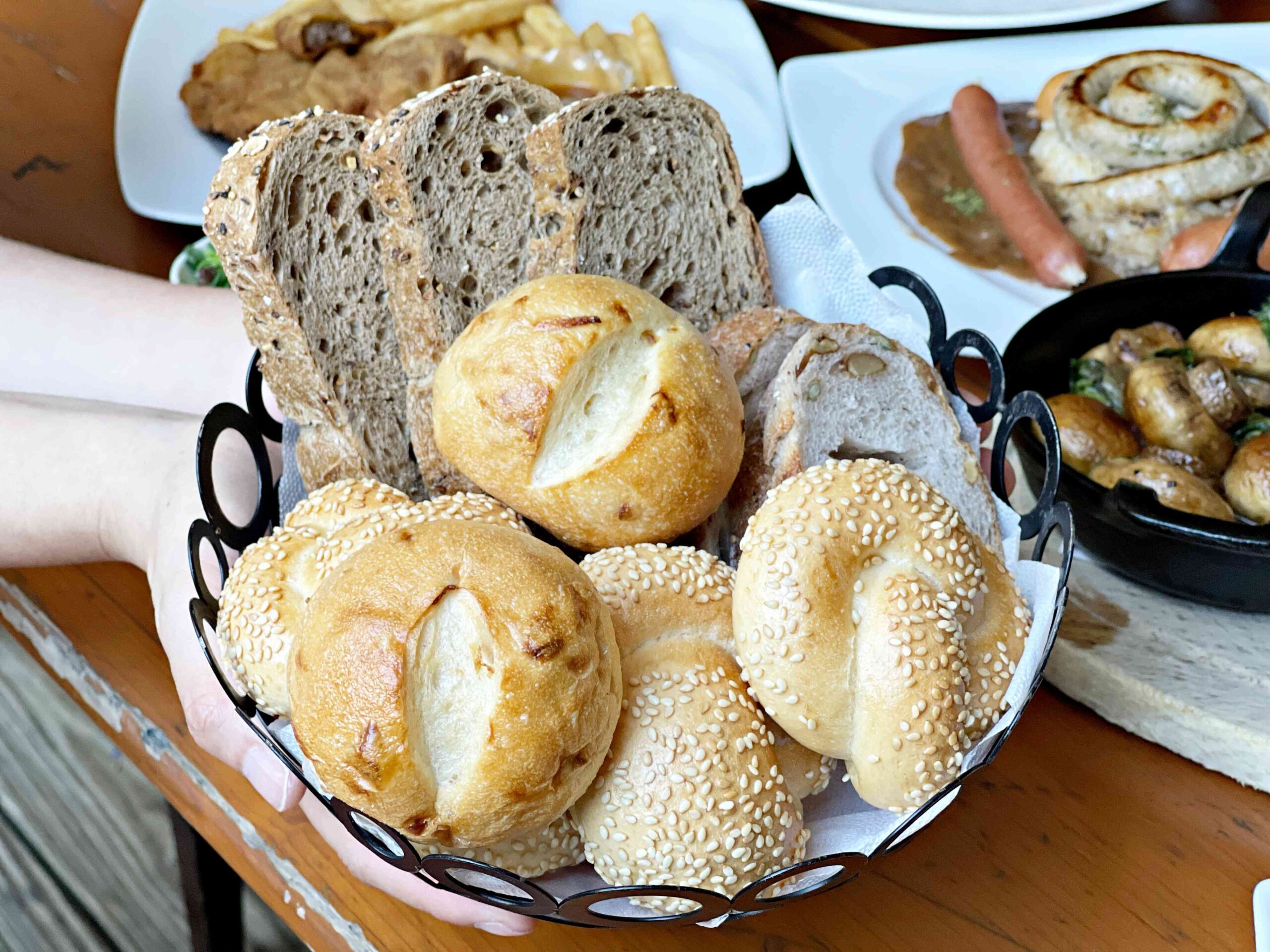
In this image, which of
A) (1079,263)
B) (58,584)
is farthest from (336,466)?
(1079,263)

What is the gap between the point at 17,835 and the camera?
2.18 m

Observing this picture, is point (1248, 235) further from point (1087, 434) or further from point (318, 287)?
point (318, 287)

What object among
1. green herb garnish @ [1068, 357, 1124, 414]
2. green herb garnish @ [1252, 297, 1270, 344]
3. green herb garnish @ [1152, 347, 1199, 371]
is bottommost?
green herb garnish @ [1068, 357, 1124, 414]

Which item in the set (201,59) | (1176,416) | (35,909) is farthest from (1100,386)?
(35,909)

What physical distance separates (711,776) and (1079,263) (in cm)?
150

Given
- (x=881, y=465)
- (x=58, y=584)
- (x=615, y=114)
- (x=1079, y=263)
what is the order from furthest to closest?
(x=1079, y=263), (x=58, y=584), (x=615, y=114), (x=881, y=465)

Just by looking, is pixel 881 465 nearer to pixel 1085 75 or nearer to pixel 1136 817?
pixel 1136 817

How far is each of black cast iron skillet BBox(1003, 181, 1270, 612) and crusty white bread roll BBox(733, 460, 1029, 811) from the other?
1.23ft

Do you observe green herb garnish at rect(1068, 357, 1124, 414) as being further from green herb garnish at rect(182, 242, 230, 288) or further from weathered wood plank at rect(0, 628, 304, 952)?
weathered wood plank at rect(0, 628, 304, 952)

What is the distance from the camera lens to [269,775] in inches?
42.5

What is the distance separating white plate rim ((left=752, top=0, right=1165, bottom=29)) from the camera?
2408 millimetres

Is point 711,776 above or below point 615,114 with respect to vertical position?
below

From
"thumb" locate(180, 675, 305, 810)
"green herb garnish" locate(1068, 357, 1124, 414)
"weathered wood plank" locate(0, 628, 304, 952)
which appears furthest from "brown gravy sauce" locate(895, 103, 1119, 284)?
"weathered wood plank" locate(0, 628, 304, 952)

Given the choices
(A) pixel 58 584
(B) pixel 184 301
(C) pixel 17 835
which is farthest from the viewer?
(C) pixel 17 835
